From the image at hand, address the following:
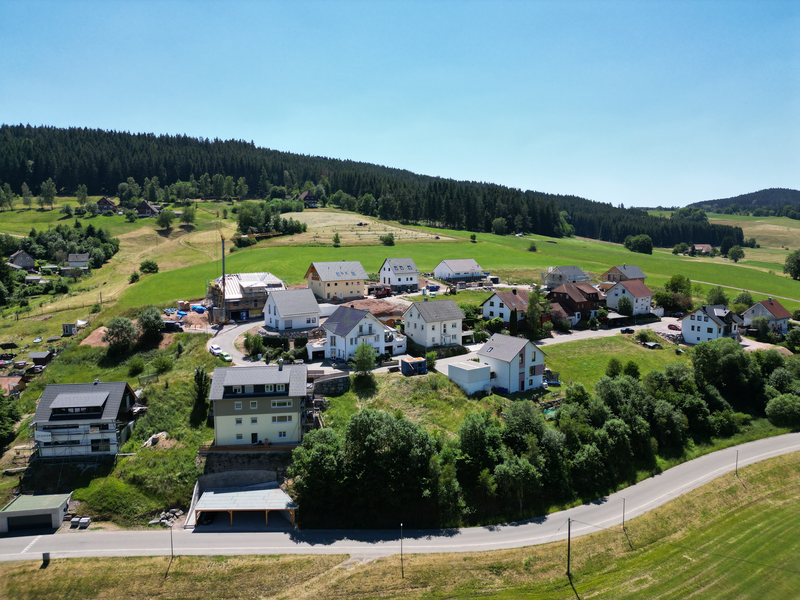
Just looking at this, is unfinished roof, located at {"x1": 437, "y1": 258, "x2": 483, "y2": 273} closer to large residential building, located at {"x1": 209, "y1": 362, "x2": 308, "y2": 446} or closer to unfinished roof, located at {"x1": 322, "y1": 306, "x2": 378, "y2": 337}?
unfinished roof, located at {"x1": 322, "y1": 306, "x2": 378, "y2": 337}

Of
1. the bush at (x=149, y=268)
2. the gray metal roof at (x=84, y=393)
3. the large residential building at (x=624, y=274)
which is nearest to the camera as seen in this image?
the gray metal roof at (x=84, y=393)

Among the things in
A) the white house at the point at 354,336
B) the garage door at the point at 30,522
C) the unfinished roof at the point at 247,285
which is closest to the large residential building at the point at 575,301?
the white house at the point at 354,336

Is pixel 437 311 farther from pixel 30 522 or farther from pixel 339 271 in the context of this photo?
pixel 30 522

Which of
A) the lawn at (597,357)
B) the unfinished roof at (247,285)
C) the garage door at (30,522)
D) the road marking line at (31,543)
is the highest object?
the unfinished roof at (247,285)

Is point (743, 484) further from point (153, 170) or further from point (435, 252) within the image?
point (153, 170)

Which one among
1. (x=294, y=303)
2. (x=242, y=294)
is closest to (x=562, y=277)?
(x=294, y=303)

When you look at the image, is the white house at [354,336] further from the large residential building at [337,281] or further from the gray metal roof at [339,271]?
the gray metal roof at [339,271]

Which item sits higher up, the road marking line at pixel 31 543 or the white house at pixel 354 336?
the white house at pixel 354 336
